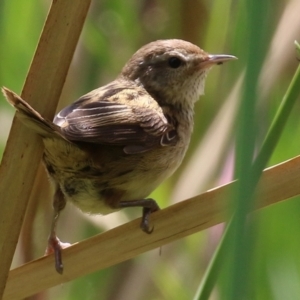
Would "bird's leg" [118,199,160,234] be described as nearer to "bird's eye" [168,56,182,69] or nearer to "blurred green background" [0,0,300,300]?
"blurred green background" [0,0,300,300]

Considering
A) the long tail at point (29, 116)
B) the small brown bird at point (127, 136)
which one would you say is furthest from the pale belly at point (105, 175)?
the long tail at point (29, 116)

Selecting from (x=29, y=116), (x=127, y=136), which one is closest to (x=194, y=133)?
(x=127, y=136)

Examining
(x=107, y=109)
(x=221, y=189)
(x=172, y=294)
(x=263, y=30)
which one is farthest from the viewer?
(x=172, y=294)

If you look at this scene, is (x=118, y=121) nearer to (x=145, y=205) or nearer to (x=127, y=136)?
(x=127, y=136)

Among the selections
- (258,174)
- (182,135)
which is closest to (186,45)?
(182,135)

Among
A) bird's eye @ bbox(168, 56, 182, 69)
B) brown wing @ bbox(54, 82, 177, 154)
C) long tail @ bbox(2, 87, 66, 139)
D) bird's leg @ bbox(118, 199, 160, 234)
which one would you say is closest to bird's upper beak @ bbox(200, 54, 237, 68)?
bird's eye @ bbox(168, 56, 182, 69)

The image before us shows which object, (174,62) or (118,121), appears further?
(174,62)

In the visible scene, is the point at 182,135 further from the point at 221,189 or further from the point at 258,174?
the point at 258,174
